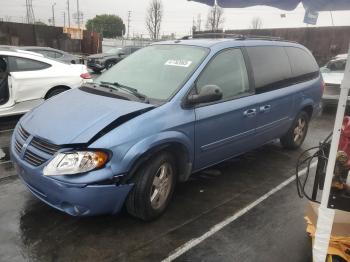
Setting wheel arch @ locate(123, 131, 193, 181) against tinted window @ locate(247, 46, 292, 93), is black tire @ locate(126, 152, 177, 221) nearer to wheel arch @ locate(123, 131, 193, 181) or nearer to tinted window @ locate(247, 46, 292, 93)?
wheel arch @ locate(123, 131, 193, 181)

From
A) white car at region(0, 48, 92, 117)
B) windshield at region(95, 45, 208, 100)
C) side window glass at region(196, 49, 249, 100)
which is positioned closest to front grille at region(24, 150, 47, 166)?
windshield at region(95, 45, 208, 100)

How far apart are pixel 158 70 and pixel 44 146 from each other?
1.62 metres

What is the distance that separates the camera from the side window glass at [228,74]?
4219mm

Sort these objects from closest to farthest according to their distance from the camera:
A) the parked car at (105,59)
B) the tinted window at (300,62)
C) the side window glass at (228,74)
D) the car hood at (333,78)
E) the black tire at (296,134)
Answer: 1. the side window glass at (228,74)
2. the tinted window at (300,62)
3. the black tire at (296,134)
4. the car hood at (333,78)
5. the parked car at (105,59)

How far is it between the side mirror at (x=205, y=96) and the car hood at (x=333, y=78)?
6.87m

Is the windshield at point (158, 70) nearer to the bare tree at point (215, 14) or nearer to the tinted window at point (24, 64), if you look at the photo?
the bare tree at point (215, 14)

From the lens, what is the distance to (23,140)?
363cm

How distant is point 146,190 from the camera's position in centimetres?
345

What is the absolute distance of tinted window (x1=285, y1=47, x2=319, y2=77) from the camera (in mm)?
5781

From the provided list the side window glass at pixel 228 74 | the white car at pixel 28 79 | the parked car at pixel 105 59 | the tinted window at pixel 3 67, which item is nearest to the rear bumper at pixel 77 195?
the side window glass at pixel 228 74

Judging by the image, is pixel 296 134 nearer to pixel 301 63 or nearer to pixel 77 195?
pixel 301 63

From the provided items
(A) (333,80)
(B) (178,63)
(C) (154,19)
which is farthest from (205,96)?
(C) (154,19)

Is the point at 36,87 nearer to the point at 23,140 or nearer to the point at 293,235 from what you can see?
the point at 23,140

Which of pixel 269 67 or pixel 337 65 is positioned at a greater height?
pixel 269 67
